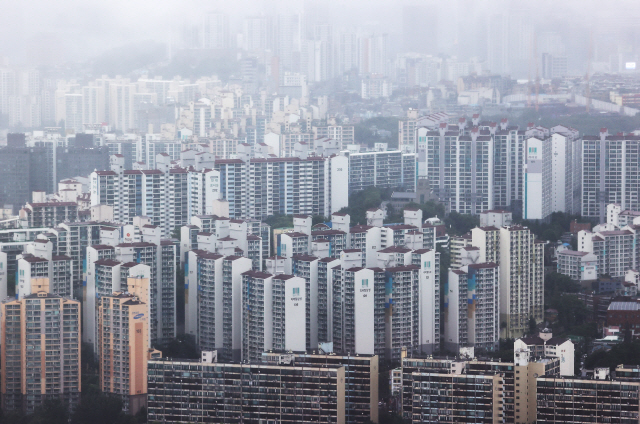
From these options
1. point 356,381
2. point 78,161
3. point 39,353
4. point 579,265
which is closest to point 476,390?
point 356,381

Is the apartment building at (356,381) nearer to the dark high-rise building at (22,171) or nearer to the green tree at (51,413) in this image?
the green tree at (51,413)

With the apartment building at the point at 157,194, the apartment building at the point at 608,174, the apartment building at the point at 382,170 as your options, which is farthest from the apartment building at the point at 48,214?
the apartment building at the point at 608,174

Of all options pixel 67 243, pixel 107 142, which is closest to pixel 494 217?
pixel 67 243

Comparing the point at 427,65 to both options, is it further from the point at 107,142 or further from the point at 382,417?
the point at 382,417

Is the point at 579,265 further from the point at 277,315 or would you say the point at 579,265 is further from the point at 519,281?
the point at 277,315

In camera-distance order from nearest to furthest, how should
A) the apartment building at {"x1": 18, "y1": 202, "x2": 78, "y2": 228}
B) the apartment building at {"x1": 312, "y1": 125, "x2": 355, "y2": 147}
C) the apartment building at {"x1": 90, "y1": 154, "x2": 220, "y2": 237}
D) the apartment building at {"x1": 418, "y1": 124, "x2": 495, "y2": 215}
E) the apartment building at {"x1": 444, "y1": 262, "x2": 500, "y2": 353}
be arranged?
the apartment building at {"x1": 444, "y1": 262, "x2": 500, "y2": 353} → the apartment building at {"x1": 18, "y1": 202, "x2": 78, "y2": 228} → the apartment building at {"x1": 90, "y1": 154, "x2": 220, "y2": 237} → the apartment building at {"x1": 418, "y1": 124, "x2": 495, "y2": 215} → the apartment building at {"x1": 312, "y1": 125, "x2": 355, "y2": 147}

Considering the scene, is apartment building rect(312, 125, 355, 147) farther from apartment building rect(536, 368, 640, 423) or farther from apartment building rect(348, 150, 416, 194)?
apartment building rect(536, 368, 640, 423)

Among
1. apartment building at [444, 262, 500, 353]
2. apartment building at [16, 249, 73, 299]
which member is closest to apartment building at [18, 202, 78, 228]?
apartment building at [16, 249, 73, 299]
